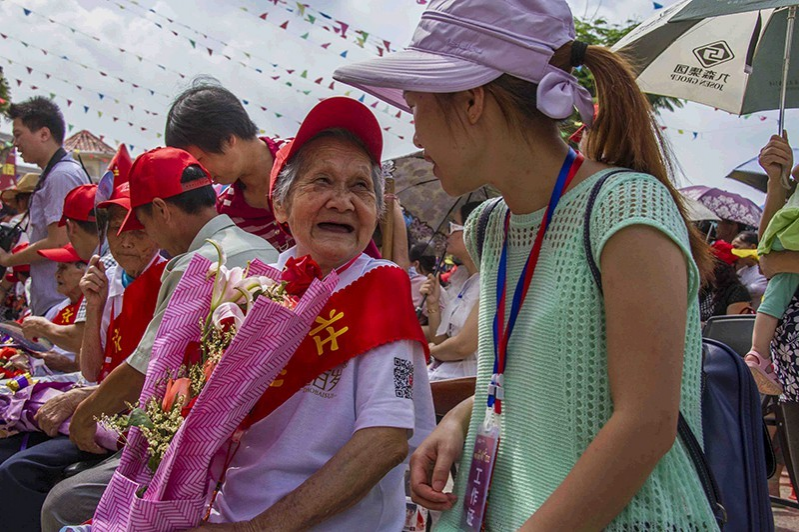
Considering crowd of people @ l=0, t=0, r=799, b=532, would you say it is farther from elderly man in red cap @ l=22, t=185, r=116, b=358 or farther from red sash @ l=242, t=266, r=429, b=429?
elderly man in red cap @ l=22, t=185, r=116, b=358

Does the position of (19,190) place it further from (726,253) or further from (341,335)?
(341,335)

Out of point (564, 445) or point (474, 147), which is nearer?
point (564, 445)

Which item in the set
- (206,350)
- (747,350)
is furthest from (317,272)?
(747,350)

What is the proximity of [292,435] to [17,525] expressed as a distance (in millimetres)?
1708

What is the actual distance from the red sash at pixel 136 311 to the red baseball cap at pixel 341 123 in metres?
1.06

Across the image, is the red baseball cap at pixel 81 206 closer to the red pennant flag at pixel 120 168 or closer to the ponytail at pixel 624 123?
the red pennant flag at pixel 120 168

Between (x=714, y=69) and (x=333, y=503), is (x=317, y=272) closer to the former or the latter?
(x=333, y=503)

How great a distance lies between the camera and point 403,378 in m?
2.06

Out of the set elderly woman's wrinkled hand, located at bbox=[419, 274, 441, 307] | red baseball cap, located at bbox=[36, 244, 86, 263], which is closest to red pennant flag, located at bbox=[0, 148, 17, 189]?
elderly woman's wrinkled hand, located at bbox=[419, 274, 441, 307]

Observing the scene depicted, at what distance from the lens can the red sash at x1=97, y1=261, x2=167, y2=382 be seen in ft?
10.1

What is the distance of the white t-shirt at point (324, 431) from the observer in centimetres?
202

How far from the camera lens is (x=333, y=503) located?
1.92m

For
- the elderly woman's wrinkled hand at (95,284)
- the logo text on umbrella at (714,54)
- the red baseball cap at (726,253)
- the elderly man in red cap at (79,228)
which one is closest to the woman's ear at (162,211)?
the elderly woman's wrinkled hand at (95,284)

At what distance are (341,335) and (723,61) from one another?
149 inches
